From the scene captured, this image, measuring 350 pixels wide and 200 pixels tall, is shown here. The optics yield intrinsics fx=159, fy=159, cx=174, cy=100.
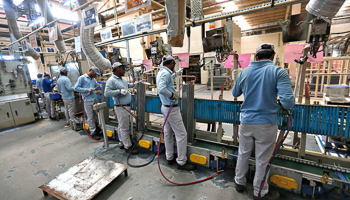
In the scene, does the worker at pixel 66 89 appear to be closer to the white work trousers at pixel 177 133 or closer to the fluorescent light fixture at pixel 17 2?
the white work trousers at pixel 177 133

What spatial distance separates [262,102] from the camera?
1636mm

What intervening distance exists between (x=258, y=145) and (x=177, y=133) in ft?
3.50

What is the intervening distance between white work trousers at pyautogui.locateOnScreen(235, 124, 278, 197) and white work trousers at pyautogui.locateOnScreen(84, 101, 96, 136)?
3.32 m

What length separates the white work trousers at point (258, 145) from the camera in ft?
5.38

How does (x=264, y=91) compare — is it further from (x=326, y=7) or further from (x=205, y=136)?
(x=205, y=136)

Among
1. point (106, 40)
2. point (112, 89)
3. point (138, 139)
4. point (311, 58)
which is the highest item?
point (106, 40)

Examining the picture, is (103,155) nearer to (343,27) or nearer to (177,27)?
(177,27)

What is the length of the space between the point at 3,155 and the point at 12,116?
226 cm

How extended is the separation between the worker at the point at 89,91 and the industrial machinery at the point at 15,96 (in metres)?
3.06

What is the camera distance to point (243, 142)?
1803 millimetres

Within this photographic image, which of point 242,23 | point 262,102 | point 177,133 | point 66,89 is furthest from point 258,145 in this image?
point 242,23

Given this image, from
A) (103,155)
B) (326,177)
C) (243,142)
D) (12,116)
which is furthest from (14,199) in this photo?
(12,116)


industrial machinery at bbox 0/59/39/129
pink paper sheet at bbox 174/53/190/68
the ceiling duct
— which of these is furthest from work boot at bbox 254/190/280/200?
industrial machinery at bbox 0/59/39/129

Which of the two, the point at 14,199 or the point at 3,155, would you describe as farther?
the point at 3,155
